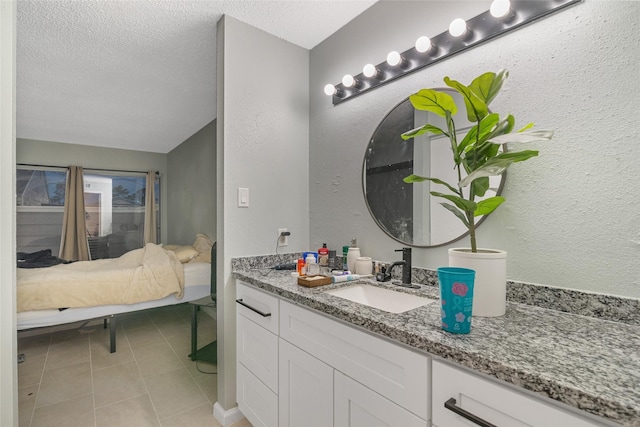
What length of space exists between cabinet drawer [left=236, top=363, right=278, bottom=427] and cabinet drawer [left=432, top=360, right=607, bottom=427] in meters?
0.90

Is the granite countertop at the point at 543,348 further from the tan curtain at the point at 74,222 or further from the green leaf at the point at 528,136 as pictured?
the tan curtain at the point at 74,222

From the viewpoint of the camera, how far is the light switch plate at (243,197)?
181 cm

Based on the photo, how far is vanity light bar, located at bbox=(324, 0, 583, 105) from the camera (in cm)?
110

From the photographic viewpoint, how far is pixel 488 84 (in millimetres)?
927

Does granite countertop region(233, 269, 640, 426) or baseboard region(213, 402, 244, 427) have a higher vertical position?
granite countertop region(233, 269, 640, 426)

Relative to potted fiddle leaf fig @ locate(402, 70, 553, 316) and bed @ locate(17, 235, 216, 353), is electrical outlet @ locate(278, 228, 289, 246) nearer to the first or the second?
bed @ locate(17, 235, 216, 353)

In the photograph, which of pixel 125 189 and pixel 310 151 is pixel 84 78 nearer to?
pixel 310 151

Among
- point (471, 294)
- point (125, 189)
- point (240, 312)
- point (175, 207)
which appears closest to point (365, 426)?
point (471, 294)

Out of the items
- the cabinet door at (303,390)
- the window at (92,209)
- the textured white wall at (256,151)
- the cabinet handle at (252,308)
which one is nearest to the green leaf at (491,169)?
the cabinet door at (303,390)

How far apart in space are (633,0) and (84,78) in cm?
341

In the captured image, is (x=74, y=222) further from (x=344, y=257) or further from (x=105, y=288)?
(x=344, y=257)

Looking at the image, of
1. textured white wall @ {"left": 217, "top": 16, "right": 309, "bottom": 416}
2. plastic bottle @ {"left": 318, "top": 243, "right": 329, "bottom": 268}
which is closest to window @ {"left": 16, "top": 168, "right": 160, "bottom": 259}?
textured white wall @ {"left": 217, "top": 16, "right": 309, "bottom": 416}

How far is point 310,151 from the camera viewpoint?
214 centimetres

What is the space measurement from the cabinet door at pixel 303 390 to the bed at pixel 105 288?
1.23m
